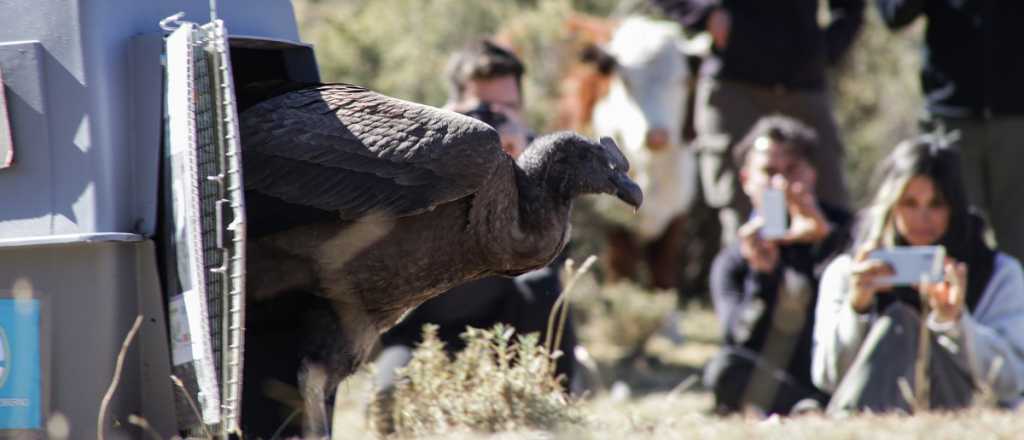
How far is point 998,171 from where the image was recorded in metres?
7.81

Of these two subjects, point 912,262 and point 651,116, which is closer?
point 912,262

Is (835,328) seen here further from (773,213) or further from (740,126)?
(740,126)

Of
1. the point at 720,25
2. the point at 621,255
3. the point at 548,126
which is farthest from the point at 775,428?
the point at 548,126

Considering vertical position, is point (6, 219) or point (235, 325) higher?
point (6, 219)

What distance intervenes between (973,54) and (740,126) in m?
1.64

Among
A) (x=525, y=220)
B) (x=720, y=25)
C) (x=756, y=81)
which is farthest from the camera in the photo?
(x=756, y=81)

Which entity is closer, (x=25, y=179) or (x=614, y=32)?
(x=25, y=179)

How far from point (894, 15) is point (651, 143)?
9.84 ft

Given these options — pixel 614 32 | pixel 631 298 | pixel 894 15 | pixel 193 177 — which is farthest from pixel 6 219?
pixel 614 32

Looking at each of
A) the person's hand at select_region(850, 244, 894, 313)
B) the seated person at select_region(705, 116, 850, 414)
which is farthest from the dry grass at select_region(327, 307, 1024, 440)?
the seated person at select_region(705, 116, 850, 414)

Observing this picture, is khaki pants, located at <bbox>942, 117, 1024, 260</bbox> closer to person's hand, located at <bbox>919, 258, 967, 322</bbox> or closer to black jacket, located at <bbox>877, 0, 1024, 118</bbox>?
black jacket, located at <bbox>877, 0, 1024, 118</bbox>

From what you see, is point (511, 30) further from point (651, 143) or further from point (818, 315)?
point (818, 315)

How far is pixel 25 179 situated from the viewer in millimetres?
4094

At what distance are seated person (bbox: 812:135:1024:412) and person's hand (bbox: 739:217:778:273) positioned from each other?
511 mm
